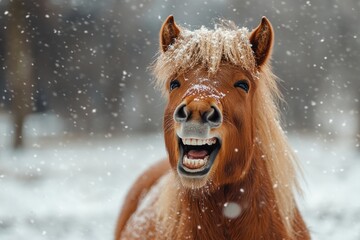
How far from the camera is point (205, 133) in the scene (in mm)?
2225

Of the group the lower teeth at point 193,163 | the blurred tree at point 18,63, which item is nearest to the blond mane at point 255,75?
the lower teeth at point 193,163

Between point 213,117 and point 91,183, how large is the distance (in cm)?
1033

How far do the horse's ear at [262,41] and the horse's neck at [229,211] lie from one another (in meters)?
0.59

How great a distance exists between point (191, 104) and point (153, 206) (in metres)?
1.46

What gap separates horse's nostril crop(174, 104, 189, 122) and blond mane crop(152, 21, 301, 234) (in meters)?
0.35

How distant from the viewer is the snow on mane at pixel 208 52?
8.45 feet

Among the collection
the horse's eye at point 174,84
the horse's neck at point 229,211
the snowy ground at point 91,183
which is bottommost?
the horse's neck at point 229,211

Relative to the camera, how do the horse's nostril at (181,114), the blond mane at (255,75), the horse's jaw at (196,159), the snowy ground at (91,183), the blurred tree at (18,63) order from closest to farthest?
1. the horse's nostril at (181,114)
2. the horse's jaw at (196,159)
3. the blond mane at (255,75)
4. the snowy ground at (91,183)
5. the blurred tree at (18,63)

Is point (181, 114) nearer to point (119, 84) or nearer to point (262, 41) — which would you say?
point (262, 41)

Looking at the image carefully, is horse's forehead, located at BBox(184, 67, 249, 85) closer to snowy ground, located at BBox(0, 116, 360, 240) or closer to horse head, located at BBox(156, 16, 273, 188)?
horse head, located at BBox(156, 16, 273, 188)

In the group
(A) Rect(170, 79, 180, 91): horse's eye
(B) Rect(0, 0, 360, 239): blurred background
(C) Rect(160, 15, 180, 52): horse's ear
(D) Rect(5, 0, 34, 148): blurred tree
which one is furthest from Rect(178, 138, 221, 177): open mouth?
(D) Rect(5, 0, 34, 148): blurred tree

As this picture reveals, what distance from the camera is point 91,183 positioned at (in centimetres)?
1221

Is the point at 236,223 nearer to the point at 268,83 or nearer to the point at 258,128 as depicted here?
the point at 258,128

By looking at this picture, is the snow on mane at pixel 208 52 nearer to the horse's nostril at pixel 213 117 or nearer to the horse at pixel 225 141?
the horse at pixel 225 141
